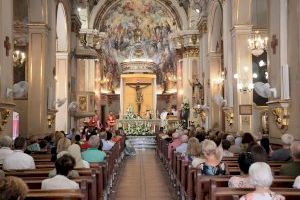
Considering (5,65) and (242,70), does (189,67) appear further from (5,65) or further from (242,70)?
(5,65)

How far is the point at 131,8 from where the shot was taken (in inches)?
1335

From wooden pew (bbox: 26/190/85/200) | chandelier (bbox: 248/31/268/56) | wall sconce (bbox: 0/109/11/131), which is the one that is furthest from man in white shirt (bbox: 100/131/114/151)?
Answer: wooden pew (bbox: 26/190/85/200)

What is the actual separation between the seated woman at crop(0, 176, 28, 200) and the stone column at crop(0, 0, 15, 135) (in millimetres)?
6200

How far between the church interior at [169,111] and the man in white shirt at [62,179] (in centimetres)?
1

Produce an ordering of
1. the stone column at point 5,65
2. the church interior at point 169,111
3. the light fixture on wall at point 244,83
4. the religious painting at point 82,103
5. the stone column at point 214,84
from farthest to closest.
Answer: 1. the stone column at point 214,84
2. the religious painting at point 82,103
3. the light fixture on wall at point 244,83
4. the stone column at point 5,65
5. the church interior at point 169,111

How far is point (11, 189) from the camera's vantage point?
3.35 metres

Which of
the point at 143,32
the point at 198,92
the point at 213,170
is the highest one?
the point at 143,32

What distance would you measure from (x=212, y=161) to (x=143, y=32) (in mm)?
30129

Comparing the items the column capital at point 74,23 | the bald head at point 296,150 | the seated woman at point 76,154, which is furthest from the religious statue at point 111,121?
the bald head at point 296,150

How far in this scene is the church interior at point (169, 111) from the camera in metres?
6.01

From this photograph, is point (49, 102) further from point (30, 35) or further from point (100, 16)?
point (100, 16)

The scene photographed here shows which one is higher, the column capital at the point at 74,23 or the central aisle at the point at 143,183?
the column capital at the point at 74,23

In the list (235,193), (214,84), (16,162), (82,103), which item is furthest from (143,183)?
(214,84)

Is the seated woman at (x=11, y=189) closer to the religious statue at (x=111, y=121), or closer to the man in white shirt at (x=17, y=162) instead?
the man in white shirt at (x=17, y=162)
